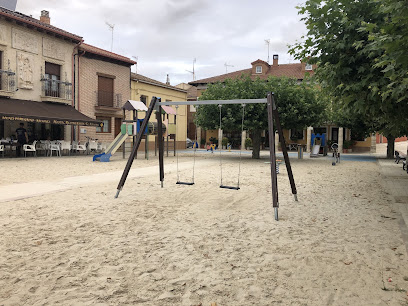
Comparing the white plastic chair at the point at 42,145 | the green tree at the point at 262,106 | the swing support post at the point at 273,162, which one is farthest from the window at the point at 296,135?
the swing support post at the point at 273,162

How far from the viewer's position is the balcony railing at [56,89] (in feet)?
60.5

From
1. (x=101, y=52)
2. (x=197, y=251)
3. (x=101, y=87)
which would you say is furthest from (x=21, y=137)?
(x=197, y=251)

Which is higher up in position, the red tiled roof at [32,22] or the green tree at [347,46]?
the red tiled roof at [32,22]

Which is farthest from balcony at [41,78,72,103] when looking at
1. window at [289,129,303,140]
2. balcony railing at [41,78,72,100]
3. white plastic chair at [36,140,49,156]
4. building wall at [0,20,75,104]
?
window at [289,129,303,140]

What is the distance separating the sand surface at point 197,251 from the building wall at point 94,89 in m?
15.1

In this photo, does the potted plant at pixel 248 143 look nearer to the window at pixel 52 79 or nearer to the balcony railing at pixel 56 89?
the balcony railing at pixel 56 89

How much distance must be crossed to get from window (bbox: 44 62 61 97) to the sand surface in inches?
538

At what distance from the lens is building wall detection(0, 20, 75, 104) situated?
16.7m

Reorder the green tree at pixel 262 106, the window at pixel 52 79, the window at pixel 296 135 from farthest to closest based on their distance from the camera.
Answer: the window at pixel 296 135 → the window at pixel 52 79 → the green tree at pixel 262 106

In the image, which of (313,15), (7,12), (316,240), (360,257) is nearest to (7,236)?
(316,240)

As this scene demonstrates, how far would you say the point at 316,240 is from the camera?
412cm

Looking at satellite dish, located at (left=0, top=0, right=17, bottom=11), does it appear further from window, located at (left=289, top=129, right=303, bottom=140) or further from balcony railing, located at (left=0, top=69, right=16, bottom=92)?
window, located at (left=289, top=129, right=303, bottom=140)

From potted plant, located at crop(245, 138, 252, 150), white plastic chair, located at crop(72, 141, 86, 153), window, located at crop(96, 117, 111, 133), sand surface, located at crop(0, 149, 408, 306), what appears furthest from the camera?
potted plant, located at crop(245, 138, 252, 150)

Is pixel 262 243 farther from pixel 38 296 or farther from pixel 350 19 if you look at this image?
pixel 350 19
